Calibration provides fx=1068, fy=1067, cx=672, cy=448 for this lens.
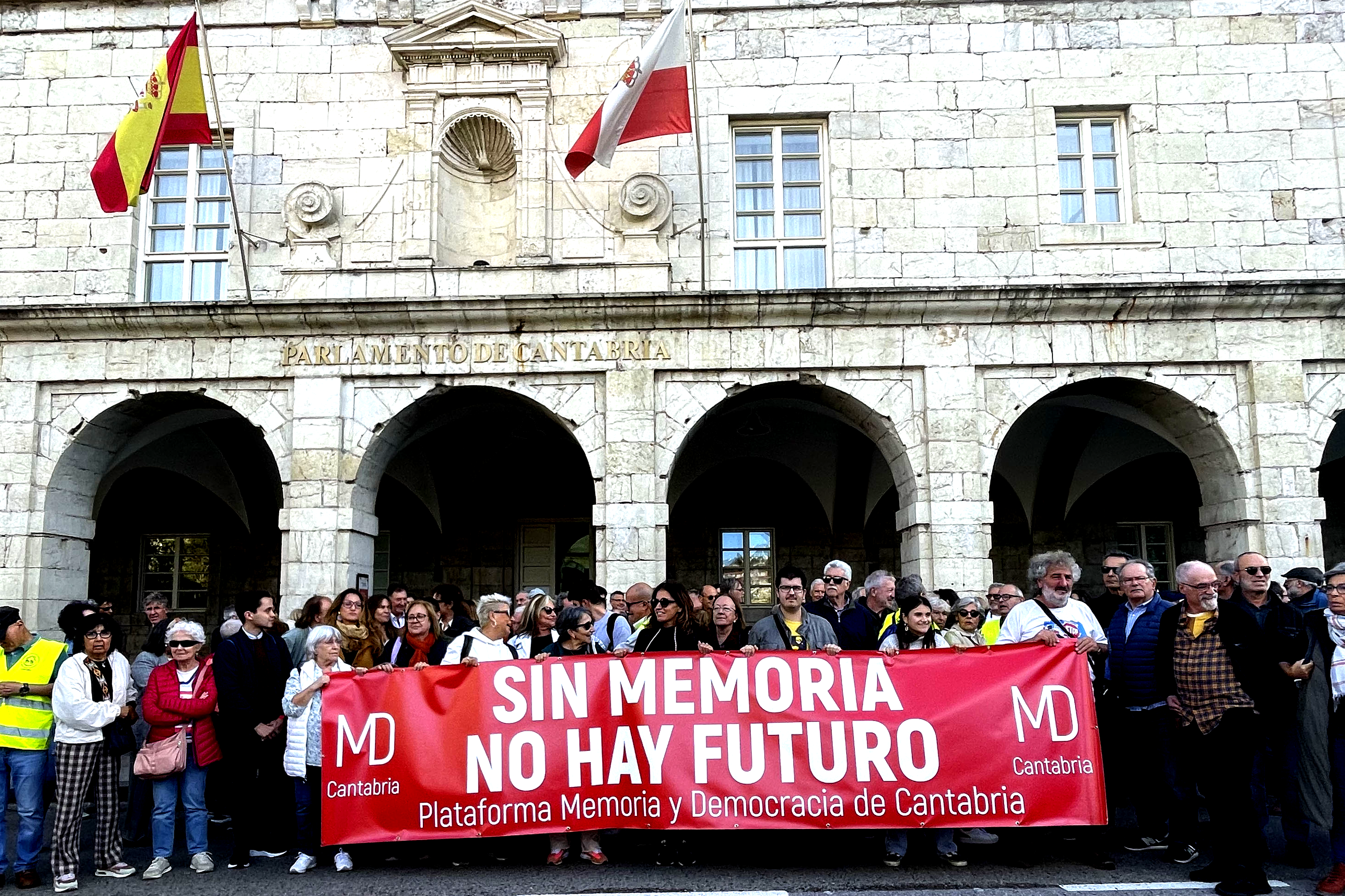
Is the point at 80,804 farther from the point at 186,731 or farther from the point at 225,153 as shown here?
the point at 225,153

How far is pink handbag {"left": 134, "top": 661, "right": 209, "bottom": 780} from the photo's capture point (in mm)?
6930

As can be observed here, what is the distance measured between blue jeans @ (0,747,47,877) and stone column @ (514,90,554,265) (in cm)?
732

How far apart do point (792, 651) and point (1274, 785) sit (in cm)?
419

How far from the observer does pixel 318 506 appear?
12039 millimetres

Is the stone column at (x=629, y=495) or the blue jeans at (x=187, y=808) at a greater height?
the stone column at (x=629, y=495)

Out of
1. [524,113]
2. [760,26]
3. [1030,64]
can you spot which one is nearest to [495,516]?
[524,113]

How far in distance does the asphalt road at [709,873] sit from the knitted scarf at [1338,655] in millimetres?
1188

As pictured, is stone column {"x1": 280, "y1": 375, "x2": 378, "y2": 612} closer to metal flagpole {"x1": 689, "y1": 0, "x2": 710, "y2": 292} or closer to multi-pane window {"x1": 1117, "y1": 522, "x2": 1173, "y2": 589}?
metal flagpole {"x1": 689, "y1": 0, "x2": 710, "y2": 292}

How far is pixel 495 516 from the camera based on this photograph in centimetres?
1702

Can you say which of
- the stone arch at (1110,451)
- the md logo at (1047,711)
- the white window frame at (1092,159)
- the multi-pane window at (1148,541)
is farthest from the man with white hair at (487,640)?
the multi-pane window at (1148,541)

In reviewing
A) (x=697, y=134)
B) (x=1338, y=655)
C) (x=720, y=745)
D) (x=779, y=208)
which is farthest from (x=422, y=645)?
(x=779, y=208)

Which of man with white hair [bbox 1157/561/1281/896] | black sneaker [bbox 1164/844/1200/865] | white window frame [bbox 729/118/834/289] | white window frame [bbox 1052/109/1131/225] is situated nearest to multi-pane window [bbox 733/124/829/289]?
white window frame [bbox 729/118/834/289]

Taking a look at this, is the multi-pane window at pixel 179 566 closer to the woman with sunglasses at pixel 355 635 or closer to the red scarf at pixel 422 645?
the woman with sunglasses at pixel 355 635

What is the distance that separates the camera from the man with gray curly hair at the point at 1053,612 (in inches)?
288
